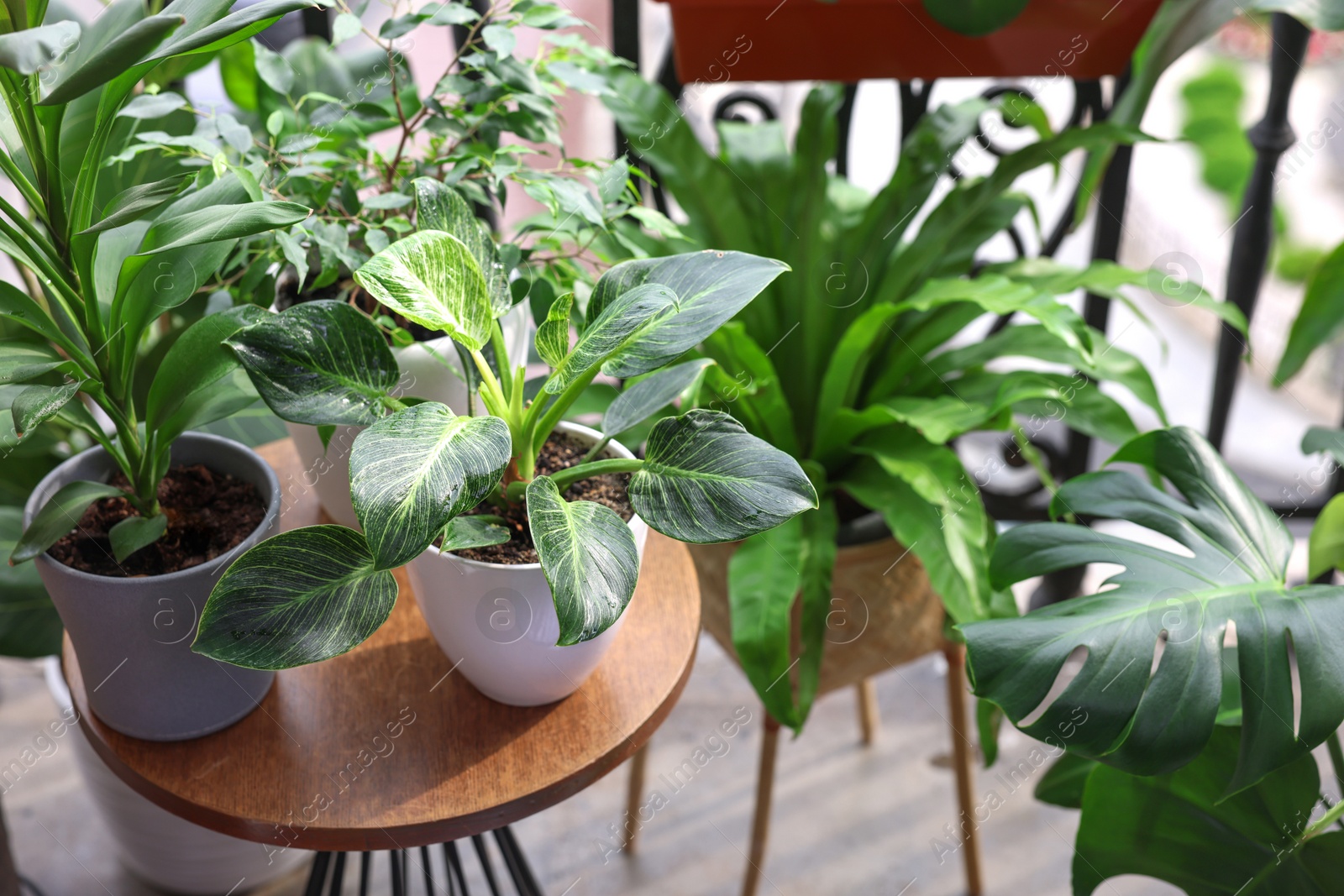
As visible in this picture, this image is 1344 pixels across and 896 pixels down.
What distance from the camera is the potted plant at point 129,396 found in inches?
27.4

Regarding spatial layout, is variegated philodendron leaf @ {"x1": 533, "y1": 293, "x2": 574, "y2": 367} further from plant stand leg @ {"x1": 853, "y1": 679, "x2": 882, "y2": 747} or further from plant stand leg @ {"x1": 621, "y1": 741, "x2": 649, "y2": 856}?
plant stand leg @ {"x1": 853, "y1": 679, "x2": 882, "y2": 747}

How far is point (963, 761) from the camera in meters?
1.41

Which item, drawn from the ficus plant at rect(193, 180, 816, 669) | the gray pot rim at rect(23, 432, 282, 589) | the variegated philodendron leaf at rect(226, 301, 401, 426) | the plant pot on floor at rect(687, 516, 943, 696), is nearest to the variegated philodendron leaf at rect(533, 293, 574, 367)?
the ficus plant at rect(193, 180, 816, 669)

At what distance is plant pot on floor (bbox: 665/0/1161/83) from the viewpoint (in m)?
1.10

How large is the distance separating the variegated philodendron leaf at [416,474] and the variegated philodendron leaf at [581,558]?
5 cm

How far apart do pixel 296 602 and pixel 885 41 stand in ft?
2.82

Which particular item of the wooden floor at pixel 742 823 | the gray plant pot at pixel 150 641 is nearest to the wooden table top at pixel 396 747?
the gray plant pot at pixel 150 641

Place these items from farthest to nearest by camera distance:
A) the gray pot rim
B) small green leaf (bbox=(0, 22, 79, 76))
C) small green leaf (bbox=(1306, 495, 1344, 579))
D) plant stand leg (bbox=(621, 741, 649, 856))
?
plant stand leg (bbox=(621, 741, 649, 856)) → small green leaf (bbox=(1306, 495, 1344, 579)) → the gray pot rim → small green leaf (bbox=(0, 22, 79, 76))

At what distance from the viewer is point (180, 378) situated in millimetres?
792

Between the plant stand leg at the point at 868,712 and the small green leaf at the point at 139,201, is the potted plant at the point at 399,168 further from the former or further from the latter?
the plant stand leg at the point at 868,712

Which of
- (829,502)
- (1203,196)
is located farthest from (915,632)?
(1203,196)

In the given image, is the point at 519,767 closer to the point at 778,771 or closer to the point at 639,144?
the point at 639,144

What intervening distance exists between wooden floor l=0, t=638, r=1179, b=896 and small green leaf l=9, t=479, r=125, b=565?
94cm

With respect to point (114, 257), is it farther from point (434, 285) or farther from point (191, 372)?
point (434, 285)
